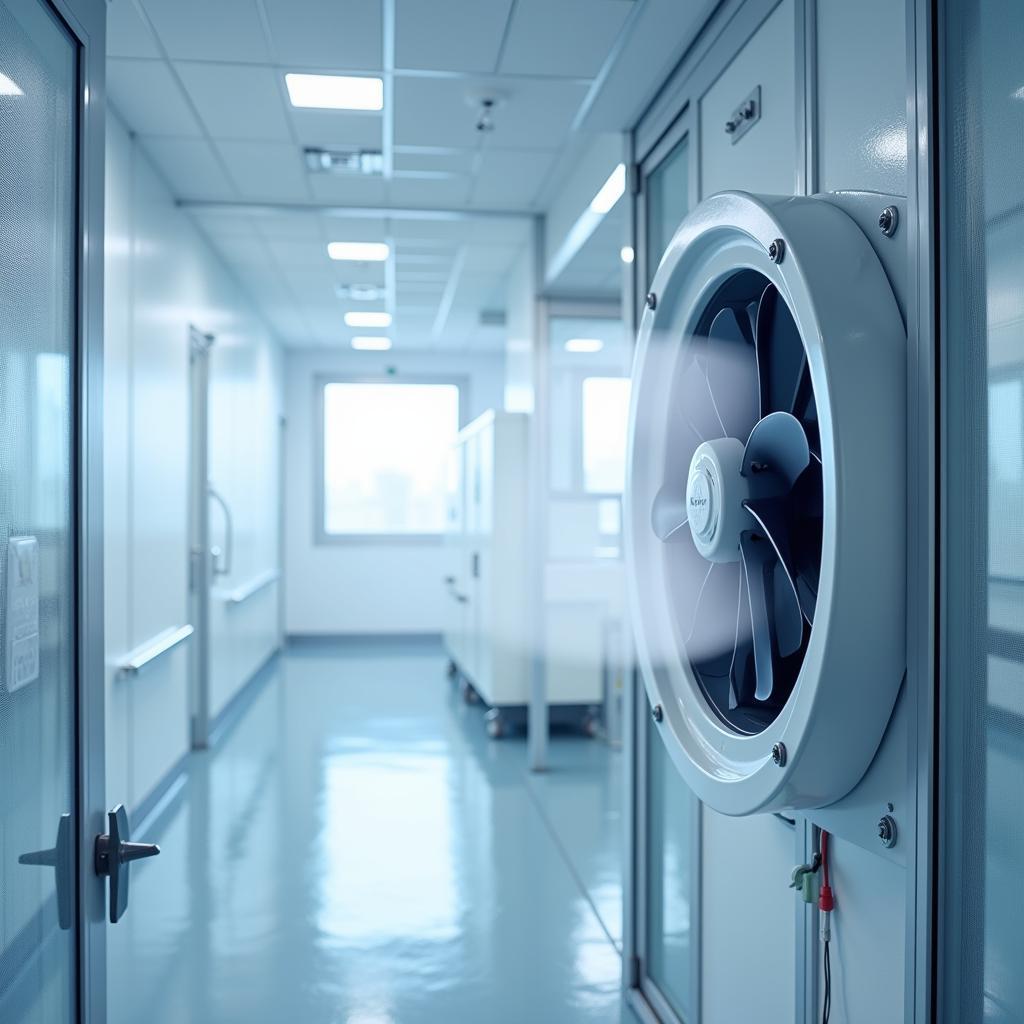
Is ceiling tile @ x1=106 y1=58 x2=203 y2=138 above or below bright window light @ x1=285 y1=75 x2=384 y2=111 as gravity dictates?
above

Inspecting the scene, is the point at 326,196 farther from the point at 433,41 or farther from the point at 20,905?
the point at 20,905

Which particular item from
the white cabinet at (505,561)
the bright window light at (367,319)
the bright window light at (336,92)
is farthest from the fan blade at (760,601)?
the bright window light at (367,319)

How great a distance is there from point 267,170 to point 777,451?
341 cm

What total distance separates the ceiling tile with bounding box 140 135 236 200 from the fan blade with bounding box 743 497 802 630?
10.7 ft

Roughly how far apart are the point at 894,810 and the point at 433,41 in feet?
8.11

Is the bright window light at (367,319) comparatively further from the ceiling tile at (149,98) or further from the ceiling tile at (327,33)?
the ceiling tile at (327,33)

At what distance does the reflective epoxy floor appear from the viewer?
2.61 m

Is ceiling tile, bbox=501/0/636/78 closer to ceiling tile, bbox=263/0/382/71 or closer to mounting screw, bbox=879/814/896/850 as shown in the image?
ceiling tile, bbox=263/0/382/71

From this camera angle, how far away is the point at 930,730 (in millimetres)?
1084

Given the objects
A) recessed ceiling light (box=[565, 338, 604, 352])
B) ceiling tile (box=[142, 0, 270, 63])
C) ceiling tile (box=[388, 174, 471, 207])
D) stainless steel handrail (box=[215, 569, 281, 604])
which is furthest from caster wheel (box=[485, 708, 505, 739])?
ceiling tile (box=[142, 0, 270, 63])

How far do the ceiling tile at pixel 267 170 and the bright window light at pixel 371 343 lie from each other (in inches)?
166

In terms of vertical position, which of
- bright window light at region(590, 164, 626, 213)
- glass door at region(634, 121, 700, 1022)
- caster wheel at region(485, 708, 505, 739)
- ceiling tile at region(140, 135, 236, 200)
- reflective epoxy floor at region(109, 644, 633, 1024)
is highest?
ceiling tile at region(140, 135, 236, 200)

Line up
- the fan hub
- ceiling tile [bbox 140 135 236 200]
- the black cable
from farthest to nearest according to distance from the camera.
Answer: ceiling tile [bbox 140 135 236 200] → the black cable → the fan hub

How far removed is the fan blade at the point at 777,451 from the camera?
1251 mm
